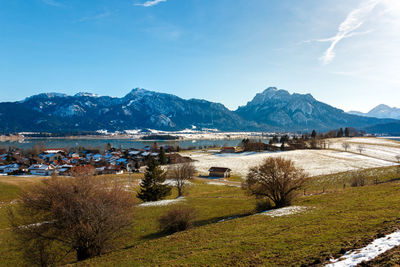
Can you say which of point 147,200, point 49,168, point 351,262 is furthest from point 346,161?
point 49,168

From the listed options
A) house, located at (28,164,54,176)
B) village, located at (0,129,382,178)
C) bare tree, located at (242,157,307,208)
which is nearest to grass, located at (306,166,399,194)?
bare tree, located at (242,157,307,208)

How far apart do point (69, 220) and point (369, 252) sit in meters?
21.3

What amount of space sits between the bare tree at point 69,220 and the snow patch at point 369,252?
17292mm

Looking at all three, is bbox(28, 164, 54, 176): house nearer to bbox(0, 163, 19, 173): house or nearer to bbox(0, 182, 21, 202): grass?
bbox(0, 163, 19, 173): house

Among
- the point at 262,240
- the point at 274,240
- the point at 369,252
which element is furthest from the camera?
the point at 262,240

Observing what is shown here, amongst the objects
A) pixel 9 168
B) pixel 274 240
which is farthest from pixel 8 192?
pixel 274 240

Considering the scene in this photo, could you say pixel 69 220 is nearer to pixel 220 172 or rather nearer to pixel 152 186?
pixel 152 186

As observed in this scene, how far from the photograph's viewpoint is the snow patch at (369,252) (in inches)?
392

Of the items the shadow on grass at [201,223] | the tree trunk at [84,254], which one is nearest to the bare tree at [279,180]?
the shadow on grass at [201,223]

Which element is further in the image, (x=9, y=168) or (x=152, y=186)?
(x=9, y=168)

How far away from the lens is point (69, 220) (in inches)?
761

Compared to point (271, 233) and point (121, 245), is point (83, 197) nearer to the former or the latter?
A: point (121, 245)

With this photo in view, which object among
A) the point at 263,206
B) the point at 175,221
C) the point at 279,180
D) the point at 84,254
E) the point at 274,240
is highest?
the point at 279,180

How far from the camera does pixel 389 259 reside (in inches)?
363
